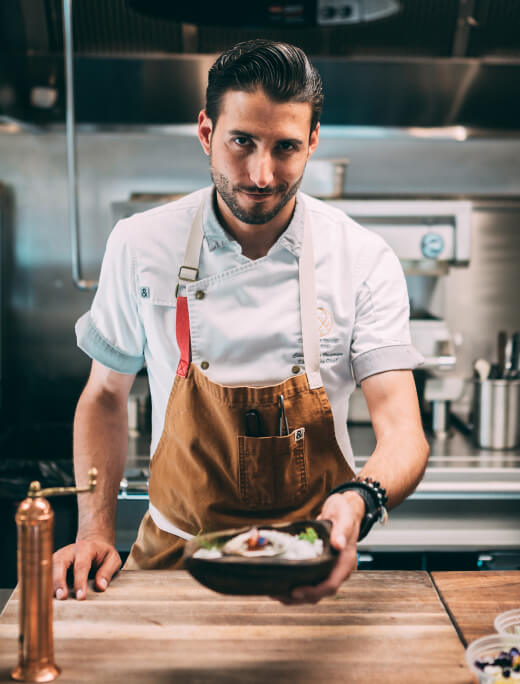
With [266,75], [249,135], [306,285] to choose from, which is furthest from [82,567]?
[266,75]

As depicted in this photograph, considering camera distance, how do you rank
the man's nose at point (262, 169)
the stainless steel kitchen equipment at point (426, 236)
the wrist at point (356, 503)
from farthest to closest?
the stainless steel kitchen equipment at point (426, 236), the man's nose at point (262, 169), the wrist at point (356, 503)

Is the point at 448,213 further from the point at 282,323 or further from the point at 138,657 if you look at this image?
the point at 138,657

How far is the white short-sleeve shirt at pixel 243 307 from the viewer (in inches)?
68.1

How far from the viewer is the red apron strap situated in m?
1.70

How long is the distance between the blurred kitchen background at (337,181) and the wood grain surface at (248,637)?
Answer: 1.11 m

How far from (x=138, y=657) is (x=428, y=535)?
1.53m

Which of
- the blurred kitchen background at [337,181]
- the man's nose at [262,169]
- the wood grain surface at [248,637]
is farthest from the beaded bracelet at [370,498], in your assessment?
the blurred kitchen background at [337,181]

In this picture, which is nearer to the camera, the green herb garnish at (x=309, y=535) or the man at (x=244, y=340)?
the green herb garnish at (x=309, y=535)

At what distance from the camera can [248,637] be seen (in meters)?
1.22

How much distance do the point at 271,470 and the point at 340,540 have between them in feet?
1.72

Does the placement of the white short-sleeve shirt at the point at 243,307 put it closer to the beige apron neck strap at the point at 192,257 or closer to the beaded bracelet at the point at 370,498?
the beige apron neck strap at the point at 192,257

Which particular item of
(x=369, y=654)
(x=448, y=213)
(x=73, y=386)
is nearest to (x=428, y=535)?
(x=448, y=213)

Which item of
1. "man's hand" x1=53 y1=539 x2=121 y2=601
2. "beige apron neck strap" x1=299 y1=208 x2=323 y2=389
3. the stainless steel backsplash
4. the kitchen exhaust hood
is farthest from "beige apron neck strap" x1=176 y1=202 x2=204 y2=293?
the stainless steel backsplash

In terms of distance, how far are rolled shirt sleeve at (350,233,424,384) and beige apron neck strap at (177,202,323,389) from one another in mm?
98
